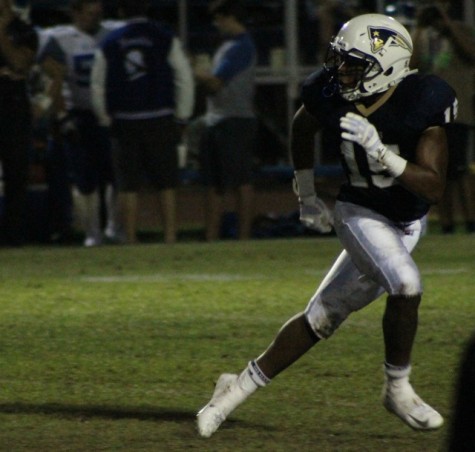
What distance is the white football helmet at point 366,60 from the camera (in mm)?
5367

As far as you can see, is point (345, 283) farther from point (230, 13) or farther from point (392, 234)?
point (230, 13)

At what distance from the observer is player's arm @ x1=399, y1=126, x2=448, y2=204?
17.0ft

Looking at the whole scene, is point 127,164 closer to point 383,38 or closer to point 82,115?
point 82,115

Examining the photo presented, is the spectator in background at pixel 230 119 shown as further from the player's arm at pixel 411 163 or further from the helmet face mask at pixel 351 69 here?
the player's arm at pixel 411 163

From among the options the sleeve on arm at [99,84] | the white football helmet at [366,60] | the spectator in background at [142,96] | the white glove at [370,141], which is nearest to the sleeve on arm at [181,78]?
the spectator in background at [142,96]

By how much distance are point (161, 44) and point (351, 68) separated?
20.2 ft

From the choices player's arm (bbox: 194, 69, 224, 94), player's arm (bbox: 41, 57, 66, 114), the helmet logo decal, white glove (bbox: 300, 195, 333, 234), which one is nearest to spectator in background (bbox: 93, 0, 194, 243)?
player's arm (bbox: 194, 69, 224, 94)

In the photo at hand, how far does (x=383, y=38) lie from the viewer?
5.43 m

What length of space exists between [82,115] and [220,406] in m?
7.08

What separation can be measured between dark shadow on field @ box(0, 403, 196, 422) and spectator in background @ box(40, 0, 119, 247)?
629 centimetres

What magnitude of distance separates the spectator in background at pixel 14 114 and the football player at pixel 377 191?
Result: 6346 mm

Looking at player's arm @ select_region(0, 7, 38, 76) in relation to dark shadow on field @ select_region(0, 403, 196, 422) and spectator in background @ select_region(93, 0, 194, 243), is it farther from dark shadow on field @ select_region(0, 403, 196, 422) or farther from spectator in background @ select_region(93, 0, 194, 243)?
dark shadow on field @ select_region(0, 403, 196, 422)

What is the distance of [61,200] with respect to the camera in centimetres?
1286

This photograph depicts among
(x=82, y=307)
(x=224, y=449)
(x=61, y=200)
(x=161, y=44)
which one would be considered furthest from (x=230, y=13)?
(x=224, y=449)
